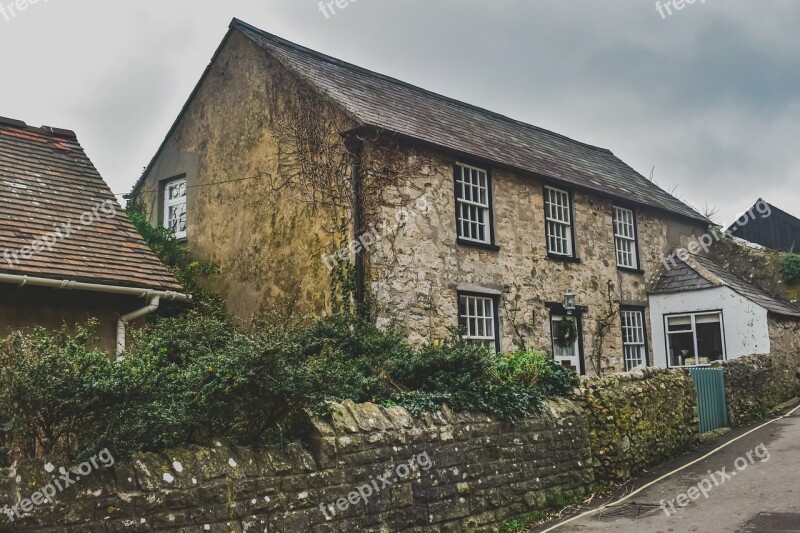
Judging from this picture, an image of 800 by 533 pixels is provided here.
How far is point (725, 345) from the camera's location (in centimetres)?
1948

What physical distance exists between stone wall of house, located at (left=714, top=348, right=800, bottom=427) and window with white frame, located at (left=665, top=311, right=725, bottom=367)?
4.78ft

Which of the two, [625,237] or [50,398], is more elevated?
[625,237]

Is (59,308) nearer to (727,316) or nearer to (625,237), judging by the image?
(625,237)

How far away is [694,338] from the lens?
19.8m

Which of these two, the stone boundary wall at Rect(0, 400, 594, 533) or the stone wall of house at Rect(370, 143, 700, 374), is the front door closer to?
the stone wall of house at Rect(370, 143, 700, 374)

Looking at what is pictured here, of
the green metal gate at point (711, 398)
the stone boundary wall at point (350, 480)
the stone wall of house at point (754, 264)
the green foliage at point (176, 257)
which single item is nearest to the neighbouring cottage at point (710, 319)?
the stone wall of house at point (754, 264)

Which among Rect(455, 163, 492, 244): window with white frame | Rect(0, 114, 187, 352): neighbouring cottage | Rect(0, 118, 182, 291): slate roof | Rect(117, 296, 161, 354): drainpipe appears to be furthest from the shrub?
Rect(455, 163, 492, 244): window with white frame

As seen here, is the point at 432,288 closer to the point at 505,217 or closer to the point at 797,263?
the point at 505,217

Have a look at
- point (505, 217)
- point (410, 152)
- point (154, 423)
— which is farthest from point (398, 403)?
point (505, 217)

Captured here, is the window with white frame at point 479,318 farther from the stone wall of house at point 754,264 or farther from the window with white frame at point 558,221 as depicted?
the stone wall of house at point 754,264

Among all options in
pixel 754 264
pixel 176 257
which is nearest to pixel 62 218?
pixel 176 257

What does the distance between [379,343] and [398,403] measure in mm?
2150

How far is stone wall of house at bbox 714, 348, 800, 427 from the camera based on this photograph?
1606cm

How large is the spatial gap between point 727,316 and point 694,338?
1.01m
